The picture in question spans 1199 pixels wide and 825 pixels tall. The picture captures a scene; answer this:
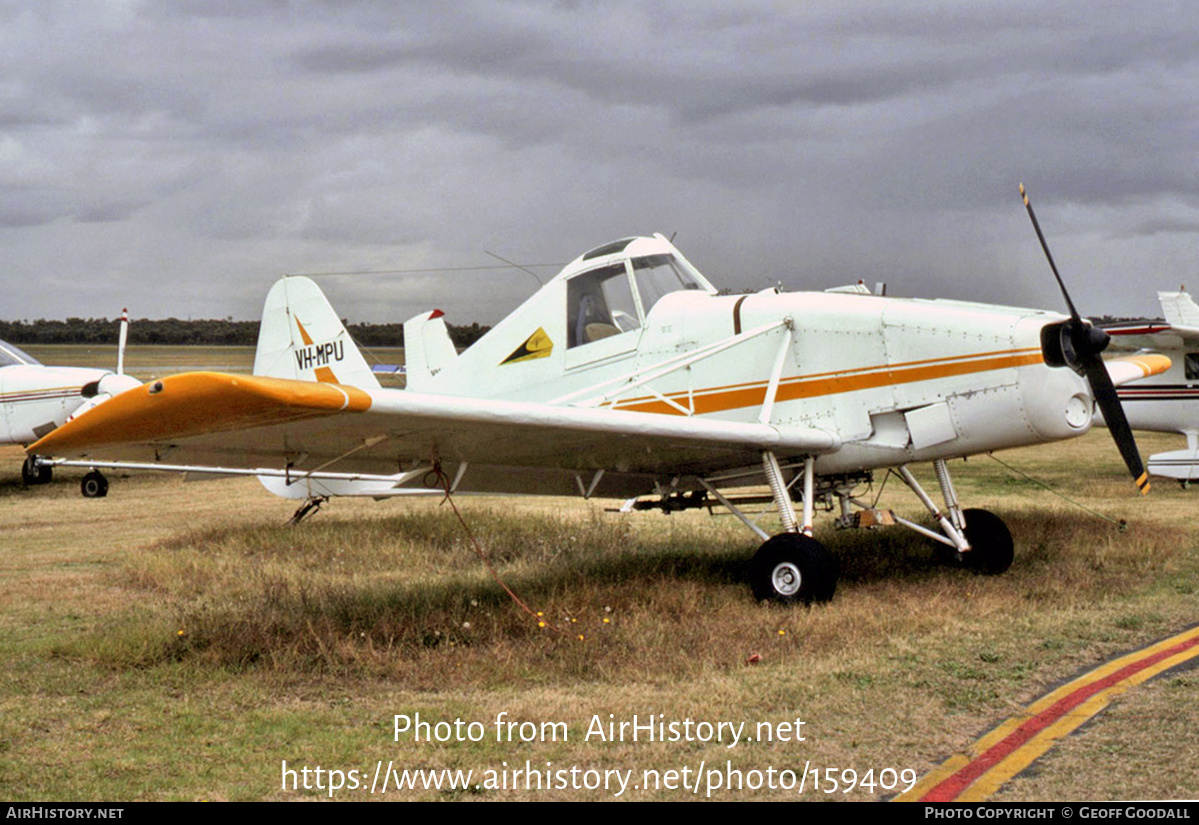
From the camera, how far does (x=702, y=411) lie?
8117 millimetres

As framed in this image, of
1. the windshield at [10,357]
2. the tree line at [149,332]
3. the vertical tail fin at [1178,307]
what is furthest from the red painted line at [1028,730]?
the tree line at [149,332]

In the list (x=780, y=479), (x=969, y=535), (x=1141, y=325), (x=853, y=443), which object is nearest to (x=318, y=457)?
(x=780, y=479)

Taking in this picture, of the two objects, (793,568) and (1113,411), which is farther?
(1113,411)

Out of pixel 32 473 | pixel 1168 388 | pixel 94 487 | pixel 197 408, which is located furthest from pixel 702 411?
pixel 32 473

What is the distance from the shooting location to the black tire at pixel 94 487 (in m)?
17.3

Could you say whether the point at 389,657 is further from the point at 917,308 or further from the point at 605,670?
the point at 917,308

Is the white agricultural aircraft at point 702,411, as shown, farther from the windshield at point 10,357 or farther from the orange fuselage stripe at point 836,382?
the windshield at point 10,357

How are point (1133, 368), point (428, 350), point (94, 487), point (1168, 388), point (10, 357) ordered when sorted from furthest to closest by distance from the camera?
point (10, 357)
point (94, 487)
point (1168, 388)
point (428, 350)
point (1133, 368)

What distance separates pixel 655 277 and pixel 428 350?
3629mm

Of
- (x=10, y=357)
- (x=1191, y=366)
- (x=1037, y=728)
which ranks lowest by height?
(x=1037, y=728)

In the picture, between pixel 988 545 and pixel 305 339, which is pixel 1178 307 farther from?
pixel 305 339

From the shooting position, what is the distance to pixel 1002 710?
488 centimetres

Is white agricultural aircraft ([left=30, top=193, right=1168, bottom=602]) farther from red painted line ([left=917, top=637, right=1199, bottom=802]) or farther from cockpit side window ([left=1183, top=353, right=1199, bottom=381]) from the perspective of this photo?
cockpit side window ([left=1183, top=353, right=1199, bottom=381])

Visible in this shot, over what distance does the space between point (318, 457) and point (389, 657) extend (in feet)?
5.93
